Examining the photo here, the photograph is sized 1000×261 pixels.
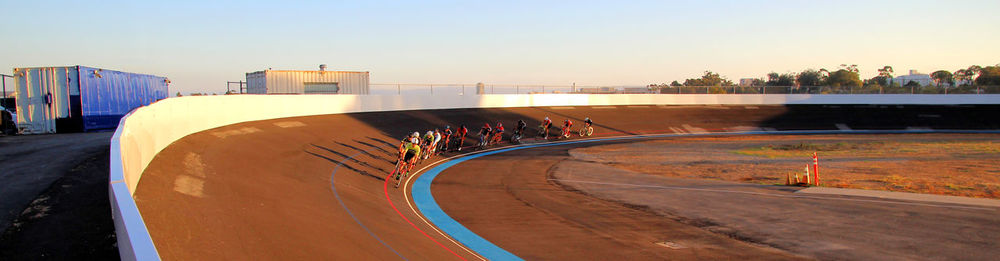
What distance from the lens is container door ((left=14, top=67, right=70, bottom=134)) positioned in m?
19.1

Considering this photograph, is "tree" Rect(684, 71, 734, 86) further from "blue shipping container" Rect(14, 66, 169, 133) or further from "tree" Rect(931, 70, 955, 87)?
"blue shipping container" Rect(14, 66, 169, 133)

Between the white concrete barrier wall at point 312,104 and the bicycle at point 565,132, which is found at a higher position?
the white concrete barrier wall at point 312,104

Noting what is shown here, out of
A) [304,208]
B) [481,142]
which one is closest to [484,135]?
[481,142]

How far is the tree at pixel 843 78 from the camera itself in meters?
104

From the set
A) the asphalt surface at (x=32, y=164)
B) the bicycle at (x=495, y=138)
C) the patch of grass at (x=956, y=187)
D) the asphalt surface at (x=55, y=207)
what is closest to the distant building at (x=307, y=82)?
the bicycle at (x=495, y=138)

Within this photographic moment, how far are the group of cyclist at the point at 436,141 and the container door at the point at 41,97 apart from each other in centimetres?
1212

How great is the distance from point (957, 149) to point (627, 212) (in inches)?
966

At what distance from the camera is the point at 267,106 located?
23.8m

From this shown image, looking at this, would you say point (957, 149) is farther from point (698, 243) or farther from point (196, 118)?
point (196, 118)

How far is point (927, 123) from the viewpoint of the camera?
44.0 meters

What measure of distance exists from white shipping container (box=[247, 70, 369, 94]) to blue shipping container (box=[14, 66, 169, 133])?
13.2 meters

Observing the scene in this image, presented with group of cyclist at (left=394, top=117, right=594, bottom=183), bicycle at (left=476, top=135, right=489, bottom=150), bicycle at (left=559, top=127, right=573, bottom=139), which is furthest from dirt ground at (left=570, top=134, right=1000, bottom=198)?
bicycle at (left=476, top=135, right=489, bottom=150)

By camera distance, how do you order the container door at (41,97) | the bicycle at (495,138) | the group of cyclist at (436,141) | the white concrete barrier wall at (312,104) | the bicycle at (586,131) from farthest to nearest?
the bicycle at (586,131) < the bicycle at (495,138) < the container door at (41,97) < the group of cyclist at (436,141) < the white concrete barrier wall at (312,104)

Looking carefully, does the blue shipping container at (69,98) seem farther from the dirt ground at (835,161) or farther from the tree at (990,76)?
the tree at (990,76)
